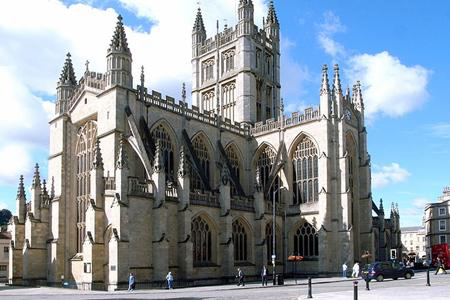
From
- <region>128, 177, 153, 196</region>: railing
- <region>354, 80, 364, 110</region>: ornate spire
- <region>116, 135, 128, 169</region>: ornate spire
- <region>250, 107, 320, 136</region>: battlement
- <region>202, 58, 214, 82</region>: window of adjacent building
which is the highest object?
<region>202, 58, 214, 82</region>: window of adjacent building

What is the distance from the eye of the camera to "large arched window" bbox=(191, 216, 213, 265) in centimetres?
4125

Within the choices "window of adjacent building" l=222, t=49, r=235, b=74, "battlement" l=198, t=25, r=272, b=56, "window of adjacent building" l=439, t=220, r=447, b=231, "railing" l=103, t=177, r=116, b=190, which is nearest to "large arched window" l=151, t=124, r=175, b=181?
"railing" l=103, t=177, r=116, b=190

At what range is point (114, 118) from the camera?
39094mm

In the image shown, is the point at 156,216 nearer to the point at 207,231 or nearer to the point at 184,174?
the point at 184,174

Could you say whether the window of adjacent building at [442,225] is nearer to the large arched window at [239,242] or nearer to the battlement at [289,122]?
the battlement at [289,122]

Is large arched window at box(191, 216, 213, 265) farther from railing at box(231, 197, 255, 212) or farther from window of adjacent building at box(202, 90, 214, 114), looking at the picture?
window of adjacent building at box(202, 90, 214, 114)

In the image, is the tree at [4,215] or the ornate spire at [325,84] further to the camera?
the tree at [4,215]

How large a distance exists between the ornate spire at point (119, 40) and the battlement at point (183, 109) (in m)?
3.63

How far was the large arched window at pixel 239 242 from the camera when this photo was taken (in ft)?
148

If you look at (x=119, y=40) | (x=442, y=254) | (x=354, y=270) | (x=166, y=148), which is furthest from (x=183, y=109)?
(x=442, y=254)

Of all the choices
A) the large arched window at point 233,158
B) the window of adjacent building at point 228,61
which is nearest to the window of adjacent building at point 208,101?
the window of adjacent building at point 228,61

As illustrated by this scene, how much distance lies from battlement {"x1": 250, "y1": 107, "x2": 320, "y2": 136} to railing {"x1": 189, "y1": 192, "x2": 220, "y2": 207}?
13348mm

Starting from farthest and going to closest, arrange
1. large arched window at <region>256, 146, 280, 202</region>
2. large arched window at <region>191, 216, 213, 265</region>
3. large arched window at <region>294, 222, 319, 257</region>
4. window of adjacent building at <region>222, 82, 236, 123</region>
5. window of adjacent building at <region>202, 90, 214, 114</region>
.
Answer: window of adjacent building at <region>202, 90, 214, 114</region> < window of adjacent building at <region>222, 82, 236, 123</region> < large arched window at <region>256, 146, 280, 202</region> < large arched window at <region>294, 222, 319, 257</region> < large arched window at <region>191, 216, 213, 265</region>

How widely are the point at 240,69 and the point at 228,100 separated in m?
3.96
